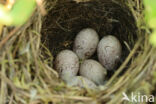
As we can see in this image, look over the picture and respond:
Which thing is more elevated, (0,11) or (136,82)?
(0,11)

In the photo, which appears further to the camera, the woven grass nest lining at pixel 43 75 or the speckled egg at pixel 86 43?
the speckled egg at pixel 86 43

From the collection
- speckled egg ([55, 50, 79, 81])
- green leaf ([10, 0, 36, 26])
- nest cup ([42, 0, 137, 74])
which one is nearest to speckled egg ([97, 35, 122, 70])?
nest cup ([42, 0, 137, 74])

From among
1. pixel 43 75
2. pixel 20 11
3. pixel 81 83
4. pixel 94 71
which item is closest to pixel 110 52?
pixel 94 71

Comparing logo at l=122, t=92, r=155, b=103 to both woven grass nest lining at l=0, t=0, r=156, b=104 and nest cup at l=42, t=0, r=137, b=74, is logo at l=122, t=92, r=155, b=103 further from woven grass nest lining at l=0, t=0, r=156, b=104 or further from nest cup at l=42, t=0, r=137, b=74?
nest cup at l=42, t=0, r=137, b=74

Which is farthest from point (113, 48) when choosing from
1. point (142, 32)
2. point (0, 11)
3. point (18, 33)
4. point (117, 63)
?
point (0, 11)

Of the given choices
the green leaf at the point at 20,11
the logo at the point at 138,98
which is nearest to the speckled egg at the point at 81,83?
the logo at the point at 138,98

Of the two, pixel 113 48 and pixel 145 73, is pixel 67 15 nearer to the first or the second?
pixel 113 48

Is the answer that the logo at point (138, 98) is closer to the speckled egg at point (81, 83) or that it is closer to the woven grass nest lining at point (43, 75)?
the woven grass nest lining at point (43, 75)
